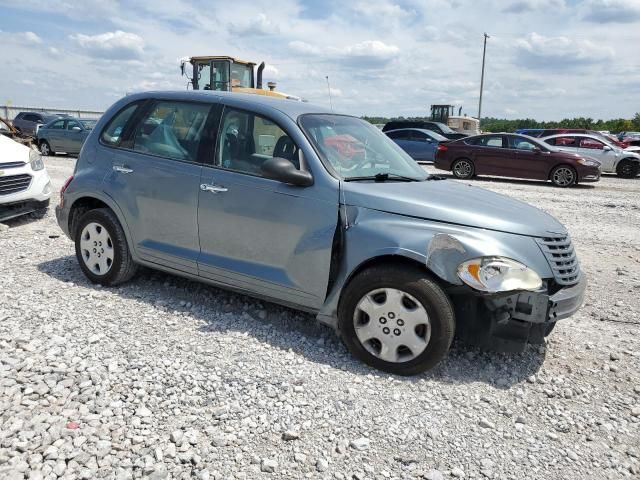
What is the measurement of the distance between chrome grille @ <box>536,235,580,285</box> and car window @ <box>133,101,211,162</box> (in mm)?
2746

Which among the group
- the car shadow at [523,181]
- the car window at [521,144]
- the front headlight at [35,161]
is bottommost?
the car shadow at [523,181]

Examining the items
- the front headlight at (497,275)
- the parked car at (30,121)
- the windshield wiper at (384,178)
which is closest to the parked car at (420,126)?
the parked car at (30,121)

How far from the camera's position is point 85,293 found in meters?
4.71

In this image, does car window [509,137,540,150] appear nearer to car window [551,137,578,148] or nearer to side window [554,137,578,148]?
car window [551,137,578,148]

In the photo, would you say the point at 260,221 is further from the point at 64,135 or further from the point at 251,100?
the point at 64,135

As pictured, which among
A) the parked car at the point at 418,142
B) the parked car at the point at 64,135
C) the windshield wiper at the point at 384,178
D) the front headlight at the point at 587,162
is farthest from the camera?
the parked car at the point at 418,142

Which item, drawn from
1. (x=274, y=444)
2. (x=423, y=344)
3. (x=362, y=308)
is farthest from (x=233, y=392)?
(x=423, y=344)

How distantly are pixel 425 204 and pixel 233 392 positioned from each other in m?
1.73

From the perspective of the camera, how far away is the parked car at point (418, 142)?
20.1 m

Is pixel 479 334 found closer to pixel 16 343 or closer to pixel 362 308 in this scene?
pixel 362 308

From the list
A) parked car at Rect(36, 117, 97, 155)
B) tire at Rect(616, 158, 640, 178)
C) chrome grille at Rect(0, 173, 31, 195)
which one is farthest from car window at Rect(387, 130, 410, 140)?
chrome grille at Rect(0, 173, 31, 195)

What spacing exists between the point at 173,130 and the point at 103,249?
133cm

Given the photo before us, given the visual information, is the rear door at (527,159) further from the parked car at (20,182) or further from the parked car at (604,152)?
the parked car at (20,182)

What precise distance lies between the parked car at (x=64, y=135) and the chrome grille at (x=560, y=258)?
60.4 feet
